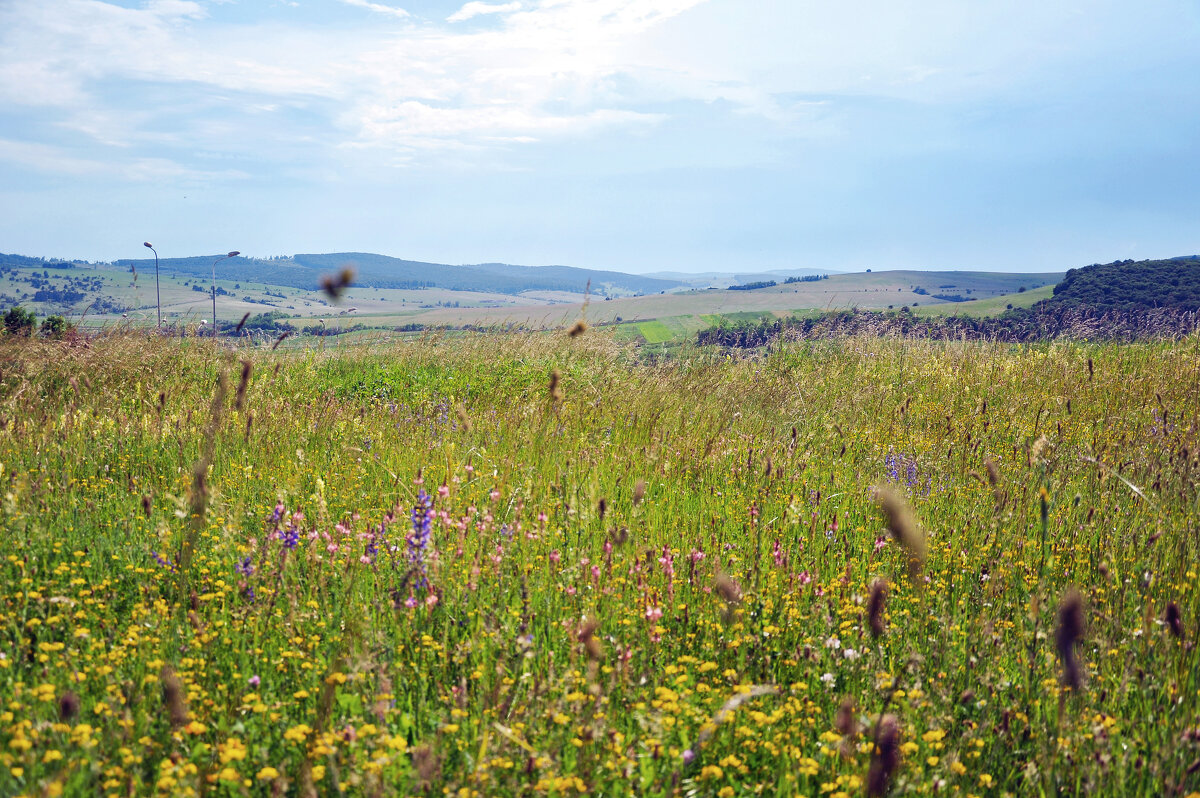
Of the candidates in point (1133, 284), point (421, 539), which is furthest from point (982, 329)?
point (1133, 284)

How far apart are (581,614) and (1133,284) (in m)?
93.2

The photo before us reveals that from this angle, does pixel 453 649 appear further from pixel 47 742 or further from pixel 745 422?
pixel 745 422

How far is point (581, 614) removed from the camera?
3.28m

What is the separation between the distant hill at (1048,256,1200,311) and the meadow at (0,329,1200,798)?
74.3 metres

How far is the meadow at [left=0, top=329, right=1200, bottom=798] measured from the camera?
225 centimetres

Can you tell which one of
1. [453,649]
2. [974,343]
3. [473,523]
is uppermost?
[974,343]

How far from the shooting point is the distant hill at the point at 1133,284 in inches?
2751

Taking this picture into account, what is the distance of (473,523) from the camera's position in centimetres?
402

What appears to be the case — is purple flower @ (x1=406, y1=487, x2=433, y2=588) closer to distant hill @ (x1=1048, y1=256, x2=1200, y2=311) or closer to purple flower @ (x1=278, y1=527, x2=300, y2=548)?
purple flower @ (x1=278, y1=527, x2=300, y2=548)

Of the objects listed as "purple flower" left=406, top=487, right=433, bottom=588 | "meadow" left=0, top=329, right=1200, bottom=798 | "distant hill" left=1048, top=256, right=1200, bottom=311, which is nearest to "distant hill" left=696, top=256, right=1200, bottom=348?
"meadow" left=0, top=329, right=1200, bottom=798

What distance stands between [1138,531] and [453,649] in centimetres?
387

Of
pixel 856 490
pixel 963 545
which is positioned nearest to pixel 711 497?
pixel 856 490

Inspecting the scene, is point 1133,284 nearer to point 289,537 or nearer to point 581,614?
point 581,614

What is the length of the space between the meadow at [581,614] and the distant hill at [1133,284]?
74274 millimetres
